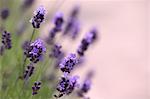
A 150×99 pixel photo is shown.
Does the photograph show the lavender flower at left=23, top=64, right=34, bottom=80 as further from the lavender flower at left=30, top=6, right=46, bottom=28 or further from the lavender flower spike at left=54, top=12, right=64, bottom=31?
the lavender flower spike at left=54, top=12, right=64, bottom=31

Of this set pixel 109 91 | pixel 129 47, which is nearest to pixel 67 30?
pixel 109 91

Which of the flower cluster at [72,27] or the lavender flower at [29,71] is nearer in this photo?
the lavender flower at [29,71]

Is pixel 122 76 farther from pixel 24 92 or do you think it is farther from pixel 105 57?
pixel 24 92

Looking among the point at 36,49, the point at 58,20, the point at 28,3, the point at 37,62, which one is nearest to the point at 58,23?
the point at 58,20

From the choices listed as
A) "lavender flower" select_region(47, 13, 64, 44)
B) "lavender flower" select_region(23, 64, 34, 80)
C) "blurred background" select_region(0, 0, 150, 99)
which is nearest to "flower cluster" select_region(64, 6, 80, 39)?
"lavender flower" select_region(47, 13, 64, 44)

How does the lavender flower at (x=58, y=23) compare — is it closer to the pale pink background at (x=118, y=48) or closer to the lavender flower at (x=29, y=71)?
the lavender flower at (x=29, y=71)

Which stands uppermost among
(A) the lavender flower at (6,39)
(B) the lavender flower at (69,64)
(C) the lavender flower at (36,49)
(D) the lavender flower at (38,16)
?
(A) the lavender flower at (6,39)

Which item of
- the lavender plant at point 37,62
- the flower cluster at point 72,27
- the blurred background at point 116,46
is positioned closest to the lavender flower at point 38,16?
the lavender plant at point 37,62
